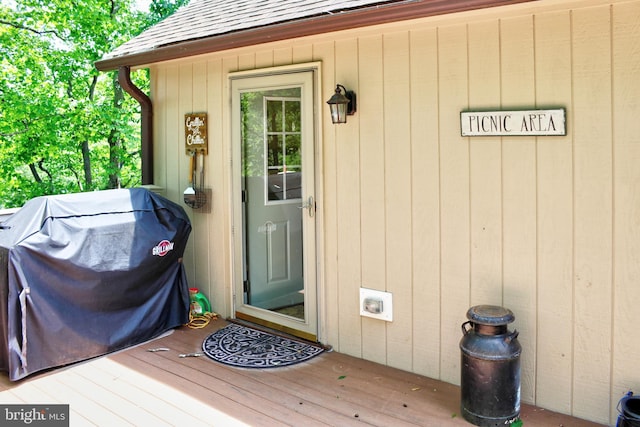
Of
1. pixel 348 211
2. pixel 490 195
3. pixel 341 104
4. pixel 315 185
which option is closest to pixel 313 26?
pixel 341 104

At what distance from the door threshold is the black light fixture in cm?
165

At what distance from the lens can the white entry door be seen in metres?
4.18

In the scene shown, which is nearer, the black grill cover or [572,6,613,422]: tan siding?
[572,6,613,422]: tan siding

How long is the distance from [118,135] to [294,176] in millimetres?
8506

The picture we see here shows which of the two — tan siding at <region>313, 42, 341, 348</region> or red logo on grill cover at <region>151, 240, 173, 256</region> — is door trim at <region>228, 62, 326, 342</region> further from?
red logo on grill cover at <region>151, 240, 173, 256</region>

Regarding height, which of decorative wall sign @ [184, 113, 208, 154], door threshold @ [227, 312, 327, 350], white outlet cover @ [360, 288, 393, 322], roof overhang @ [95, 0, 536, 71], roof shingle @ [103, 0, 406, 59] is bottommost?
door threshold @ [227, 312, 327, 350]

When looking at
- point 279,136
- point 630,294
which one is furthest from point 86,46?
point 630,294

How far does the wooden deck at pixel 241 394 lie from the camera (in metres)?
3.02

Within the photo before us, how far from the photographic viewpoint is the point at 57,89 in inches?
440

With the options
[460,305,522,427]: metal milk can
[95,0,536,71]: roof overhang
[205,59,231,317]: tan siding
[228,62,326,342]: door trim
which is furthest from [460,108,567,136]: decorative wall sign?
[205,59,231,317]: tan siding

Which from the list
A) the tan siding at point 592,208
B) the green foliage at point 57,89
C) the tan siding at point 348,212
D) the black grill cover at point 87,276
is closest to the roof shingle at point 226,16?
the tan siding at point 348,212

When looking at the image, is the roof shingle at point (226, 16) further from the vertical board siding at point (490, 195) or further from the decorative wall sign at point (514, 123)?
the decorative wall sign at point (514, 123)

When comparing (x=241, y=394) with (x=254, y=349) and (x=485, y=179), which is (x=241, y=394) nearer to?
(x=254, y=349)

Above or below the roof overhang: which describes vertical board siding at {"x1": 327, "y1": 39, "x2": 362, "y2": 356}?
below
